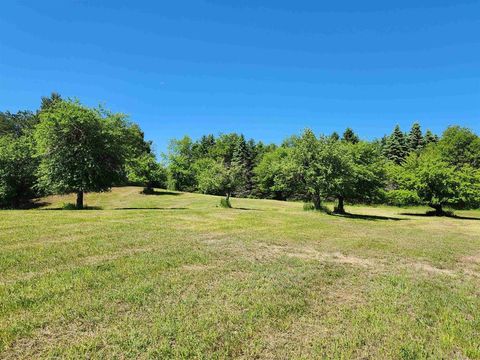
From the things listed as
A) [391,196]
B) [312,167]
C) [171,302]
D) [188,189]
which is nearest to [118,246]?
[171,302]

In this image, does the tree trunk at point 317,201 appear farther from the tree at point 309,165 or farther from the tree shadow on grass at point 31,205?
the tree shadow on grass at point 31,205

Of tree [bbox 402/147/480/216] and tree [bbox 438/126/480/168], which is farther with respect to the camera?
tree [bbox 438/126/480/168]

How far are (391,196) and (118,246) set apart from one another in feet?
127

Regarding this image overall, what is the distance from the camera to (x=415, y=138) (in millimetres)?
75938

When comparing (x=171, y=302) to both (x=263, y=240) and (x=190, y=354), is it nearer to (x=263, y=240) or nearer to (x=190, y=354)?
(x=190, y=354)

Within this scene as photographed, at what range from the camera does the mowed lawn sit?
480 cm

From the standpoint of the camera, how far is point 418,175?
39625 millimetres

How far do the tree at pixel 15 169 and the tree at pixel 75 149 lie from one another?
38.9ft

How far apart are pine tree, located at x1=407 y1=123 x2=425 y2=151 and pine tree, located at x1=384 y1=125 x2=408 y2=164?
2.19 meters

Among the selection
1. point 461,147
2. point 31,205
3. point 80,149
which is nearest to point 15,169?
point 31,205

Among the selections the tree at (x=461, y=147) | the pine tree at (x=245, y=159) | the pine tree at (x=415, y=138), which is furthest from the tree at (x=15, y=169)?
the pine tree at (x=415, y=138)

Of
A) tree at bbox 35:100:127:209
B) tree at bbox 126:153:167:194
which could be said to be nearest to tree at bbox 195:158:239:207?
tree at bbox 35:100:127:209

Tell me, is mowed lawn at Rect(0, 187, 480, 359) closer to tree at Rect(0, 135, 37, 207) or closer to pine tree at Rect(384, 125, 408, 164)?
tree at Rect(0, 135, 37, 207)

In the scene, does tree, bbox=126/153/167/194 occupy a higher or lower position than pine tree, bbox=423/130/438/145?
lower
